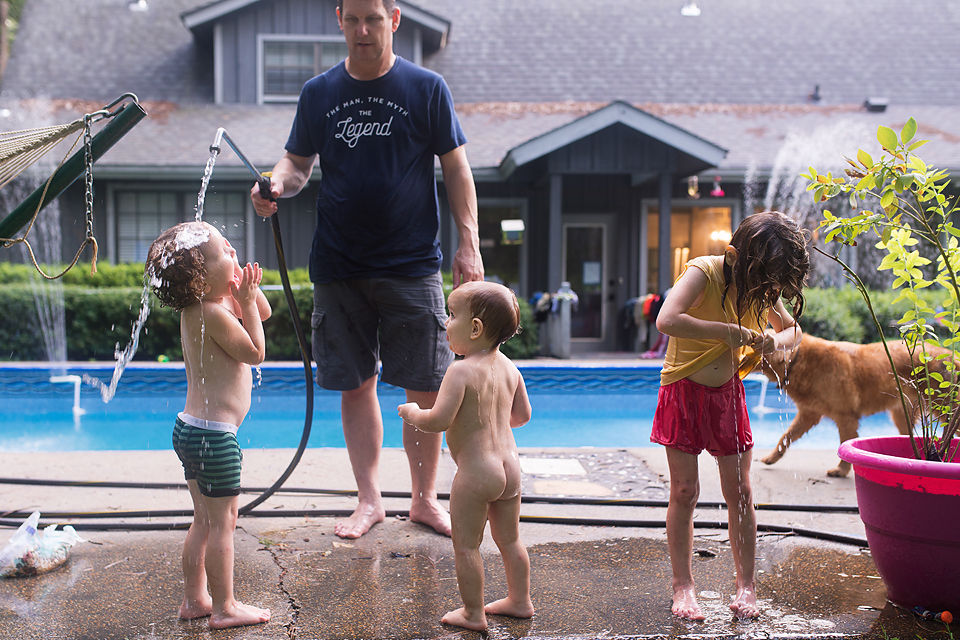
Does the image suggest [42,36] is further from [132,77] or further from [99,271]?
[99,271]

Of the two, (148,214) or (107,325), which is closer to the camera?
(107,325)

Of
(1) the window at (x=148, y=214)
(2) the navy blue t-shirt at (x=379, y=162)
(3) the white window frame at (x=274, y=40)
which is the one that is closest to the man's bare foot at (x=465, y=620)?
(2) the navy blue t-shirt at (x=379, y=162)

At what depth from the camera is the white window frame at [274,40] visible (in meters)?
11.0

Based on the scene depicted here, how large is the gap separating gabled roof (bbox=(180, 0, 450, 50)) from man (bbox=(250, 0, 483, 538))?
8727 mm

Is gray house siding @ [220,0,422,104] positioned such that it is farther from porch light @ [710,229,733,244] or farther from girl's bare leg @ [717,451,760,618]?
girl's bare leg @ [717,451,760,618]

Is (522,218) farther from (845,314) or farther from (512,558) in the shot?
(512,558)

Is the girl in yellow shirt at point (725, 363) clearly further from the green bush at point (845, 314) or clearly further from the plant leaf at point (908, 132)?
the green bush at point (845, 314)

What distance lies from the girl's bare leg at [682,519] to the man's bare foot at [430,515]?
0.90 m

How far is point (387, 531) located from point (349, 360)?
Answer: 638mm

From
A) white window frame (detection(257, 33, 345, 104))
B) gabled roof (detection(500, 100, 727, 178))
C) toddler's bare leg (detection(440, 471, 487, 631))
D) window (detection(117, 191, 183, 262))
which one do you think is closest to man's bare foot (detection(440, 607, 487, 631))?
toddler's bare leg (detection(440, 471, 487, 631))

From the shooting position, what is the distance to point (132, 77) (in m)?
11.6

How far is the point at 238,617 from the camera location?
1.89 meters

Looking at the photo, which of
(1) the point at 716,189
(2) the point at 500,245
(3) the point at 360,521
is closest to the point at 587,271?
(2) the point at 500,245

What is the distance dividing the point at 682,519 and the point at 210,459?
1.27 metres
